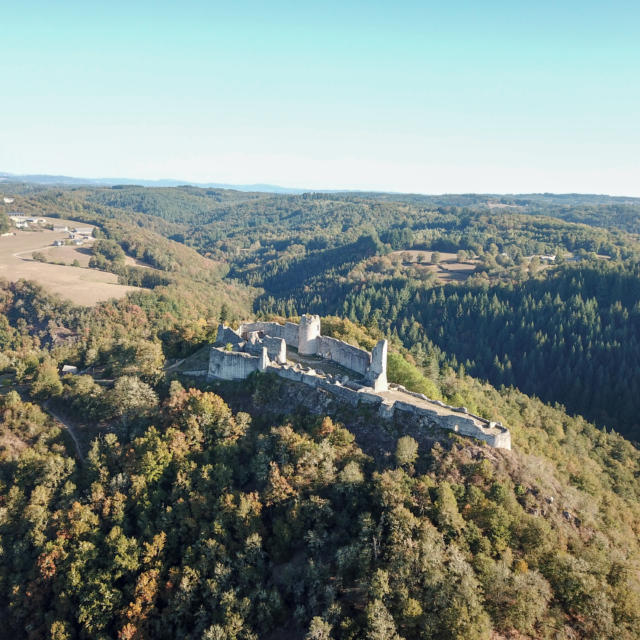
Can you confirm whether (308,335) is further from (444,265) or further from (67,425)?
(444,265)

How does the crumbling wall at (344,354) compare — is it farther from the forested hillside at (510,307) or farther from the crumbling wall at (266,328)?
the forested hillside at (510,307)

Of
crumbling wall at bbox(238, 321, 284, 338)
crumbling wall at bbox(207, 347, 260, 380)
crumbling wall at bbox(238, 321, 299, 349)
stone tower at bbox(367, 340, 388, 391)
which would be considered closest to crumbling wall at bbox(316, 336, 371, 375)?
stone tower at bbox(367, 340, 388, 391)

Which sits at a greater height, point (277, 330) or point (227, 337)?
point (277, 330)

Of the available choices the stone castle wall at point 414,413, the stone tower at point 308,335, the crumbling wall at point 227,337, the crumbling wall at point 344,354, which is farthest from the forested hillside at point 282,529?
the stone tower at point 308,335

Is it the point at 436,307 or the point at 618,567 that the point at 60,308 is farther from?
the point at 618,567

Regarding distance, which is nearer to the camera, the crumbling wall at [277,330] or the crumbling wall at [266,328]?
the crumbling wall at [277,330]

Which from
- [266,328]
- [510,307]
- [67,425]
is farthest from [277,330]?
[510,307]
